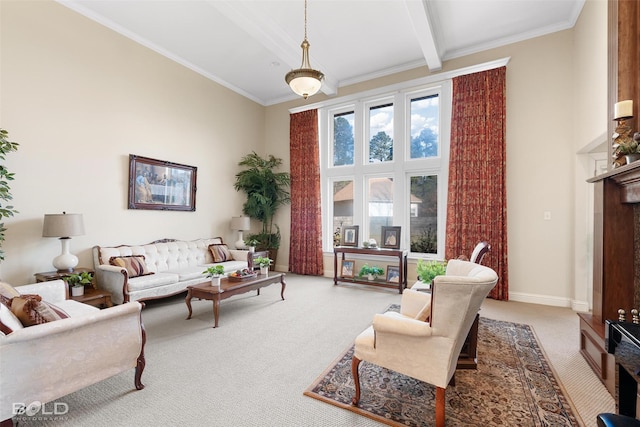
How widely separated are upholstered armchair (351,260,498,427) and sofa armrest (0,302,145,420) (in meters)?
1.68

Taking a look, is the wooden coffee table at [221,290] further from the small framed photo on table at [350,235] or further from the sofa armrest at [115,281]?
the small framed photo on table at [350,235]

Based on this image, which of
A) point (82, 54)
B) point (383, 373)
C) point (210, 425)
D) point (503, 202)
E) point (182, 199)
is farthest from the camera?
point (182, 199)

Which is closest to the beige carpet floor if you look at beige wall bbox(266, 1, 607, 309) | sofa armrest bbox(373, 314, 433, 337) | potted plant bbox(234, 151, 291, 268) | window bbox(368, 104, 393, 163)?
beige wall bbox(266, 1, 607, 309)

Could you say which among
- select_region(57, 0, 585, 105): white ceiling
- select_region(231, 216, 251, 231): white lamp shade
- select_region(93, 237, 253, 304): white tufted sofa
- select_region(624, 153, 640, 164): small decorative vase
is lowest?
select_region(93, 237, 253, 304): white tufted sofa

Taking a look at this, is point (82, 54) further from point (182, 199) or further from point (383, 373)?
point (383, 373)

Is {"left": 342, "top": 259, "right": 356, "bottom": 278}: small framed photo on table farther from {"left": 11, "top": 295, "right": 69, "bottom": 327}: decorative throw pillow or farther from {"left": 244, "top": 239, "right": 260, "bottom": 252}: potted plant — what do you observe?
{"left": 11, "top": 295, "right": 69, "bottom": 327}: decorative throw pillow

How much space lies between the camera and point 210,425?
176 centimetres

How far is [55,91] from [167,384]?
387 cm

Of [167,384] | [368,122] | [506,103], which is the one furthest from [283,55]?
[167,384]

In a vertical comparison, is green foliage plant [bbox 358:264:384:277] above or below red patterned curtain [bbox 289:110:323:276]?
below

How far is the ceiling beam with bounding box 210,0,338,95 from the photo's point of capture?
11.6 feet

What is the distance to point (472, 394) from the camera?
205 cm

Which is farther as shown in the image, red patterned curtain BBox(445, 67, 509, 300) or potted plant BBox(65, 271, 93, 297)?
red patterned curtain BBox(445, 67, 509, 300)

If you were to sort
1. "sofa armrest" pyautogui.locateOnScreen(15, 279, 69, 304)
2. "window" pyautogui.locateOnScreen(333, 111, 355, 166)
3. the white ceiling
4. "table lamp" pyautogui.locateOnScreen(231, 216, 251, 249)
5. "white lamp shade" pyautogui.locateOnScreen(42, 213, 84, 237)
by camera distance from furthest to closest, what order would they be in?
"window" pyautogui.locateOnScreen(333, 111, 355, 166)
"table lamp" pyautogui.locateOnScreen(231, 216, 251, 249)
the white ceiling
"white lamp shade" pyautogui.locateOnScreen(42, 213, 84, 237)
"sofa armrest" pyautogui.locateOnScreen(15, 279, 69, 304)
